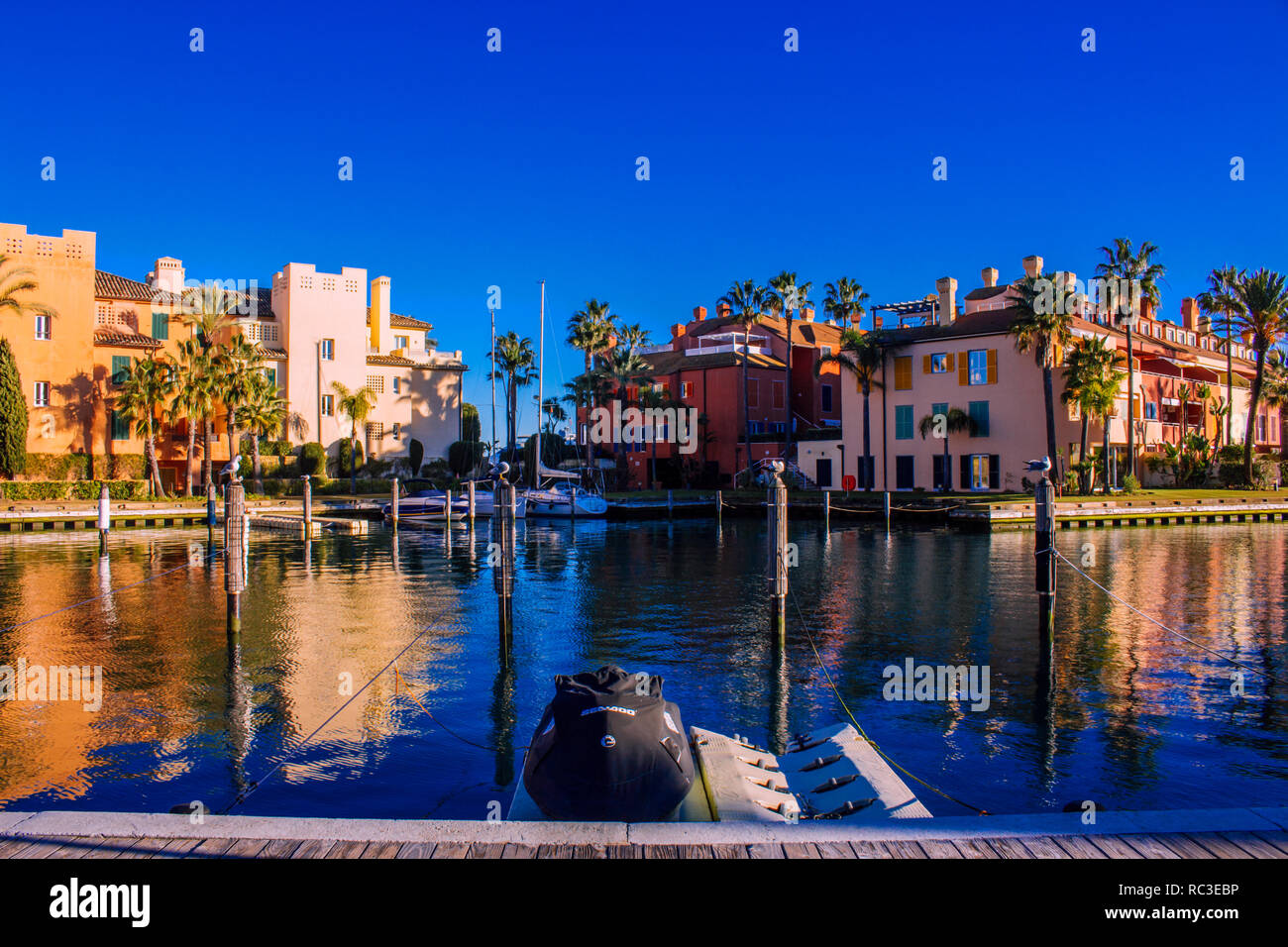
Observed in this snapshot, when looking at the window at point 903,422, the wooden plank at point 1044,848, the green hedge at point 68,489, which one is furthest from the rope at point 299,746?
the window at point 903,422

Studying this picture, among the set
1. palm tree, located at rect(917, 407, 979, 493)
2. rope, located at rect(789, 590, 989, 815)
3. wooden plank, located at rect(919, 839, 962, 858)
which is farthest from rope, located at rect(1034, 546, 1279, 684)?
palm tree, located at rect(917, 407, 979, 493)

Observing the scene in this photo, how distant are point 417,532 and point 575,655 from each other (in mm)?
28129

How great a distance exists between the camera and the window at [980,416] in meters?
52.8

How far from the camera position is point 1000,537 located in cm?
3756

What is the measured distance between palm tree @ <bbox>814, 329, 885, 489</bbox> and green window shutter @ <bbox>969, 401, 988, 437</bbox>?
6.12 meters

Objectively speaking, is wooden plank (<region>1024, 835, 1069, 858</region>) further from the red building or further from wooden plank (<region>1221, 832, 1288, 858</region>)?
the red building

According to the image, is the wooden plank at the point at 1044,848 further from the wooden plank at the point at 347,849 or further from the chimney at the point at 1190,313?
the chimney at the point at 1190,313

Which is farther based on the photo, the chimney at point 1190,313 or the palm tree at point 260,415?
the chimney at point 1190,313

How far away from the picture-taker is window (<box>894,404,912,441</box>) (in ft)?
184

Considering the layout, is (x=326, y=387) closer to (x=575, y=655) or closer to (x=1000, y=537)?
(x=1000, y=537)

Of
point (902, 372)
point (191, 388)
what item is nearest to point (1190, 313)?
point (902, 372)

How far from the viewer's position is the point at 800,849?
4.93 metres

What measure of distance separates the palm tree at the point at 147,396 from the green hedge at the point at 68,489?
7.15 feet
